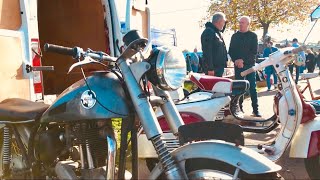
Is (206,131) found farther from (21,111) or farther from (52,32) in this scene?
(52,32)

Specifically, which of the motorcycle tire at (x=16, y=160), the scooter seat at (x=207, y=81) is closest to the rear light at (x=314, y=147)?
the scooter seat at (x=207, y=81)

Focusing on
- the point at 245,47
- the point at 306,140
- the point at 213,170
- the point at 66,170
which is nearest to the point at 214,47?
the point at 245,47

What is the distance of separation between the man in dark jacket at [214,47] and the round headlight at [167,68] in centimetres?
406

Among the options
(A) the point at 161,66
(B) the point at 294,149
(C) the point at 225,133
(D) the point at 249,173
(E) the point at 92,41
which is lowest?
(B) the point at 294,149

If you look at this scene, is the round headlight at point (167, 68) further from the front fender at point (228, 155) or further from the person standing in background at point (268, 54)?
the person standing in background at point (268, 54)

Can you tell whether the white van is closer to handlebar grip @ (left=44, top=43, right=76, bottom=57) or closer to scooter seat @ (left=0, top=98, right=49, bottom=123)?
scooter seat @ (left=0, top=98, right=49, bottom=123)

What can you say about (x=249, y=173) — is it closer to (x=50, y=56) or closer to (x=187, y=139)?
(x=187, y=139)

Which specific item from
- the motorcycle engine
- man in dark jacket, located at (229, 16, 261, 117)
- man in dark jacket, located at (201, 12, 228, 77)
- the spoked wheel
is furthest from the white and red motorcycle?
man in dark jacket, located at (229, 16, 261, 117)

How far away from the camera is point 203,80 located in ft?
15.2

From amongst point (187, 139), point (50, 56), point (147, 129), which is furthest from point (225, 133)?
point (50, 56)

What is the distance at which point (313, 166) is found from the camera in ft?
13.1

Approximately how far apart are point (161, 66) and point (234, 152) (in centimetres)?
63

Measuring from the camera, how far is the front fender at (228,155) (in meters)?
2.16

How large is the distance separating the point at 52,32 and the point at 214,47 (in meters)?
2.70
